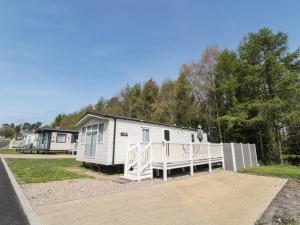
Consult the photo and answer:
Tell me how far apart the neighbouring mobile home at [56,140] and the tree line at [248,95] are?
13.5 metres

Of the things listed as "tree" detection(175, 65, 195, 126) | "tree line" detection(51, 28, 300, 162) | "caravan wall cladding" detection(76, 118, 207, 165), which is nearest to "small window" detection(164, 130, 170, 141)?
"caravan wall cladding" detection(76, 118, 207, 165)

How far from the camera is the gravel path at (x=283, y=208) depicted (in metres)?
4.10

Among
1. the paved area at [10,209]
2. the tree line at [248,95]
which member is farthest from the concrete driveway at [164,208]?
the tree line at [248,95]

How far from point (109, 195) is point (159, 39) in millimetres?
13298

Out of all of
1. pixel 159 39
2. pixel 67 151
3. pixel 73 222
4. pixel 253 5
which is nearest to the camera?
pixel 73 222

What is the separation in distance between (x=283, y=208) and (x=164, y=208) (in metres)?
3.08

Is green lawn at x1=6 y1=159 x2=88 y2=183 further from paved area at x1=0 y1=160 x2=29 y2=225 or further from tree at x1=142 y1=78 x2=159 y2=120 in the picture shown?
tree at x1=142 y1=78 x2=159 y2=120

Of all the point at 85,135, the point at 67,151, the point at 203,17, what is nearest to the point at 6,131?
the point at 67,151

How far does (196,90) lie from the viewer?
21.3 meters

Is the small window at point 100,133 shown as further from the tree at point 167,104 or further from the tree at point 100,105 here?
the tree at point 100,105

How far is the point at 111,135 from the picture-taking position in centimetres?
1038

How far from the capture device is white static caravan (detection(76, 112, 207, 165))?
34.1 ft

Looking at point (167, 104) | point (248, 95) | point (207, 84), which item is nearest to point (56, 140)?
point (167, 104)

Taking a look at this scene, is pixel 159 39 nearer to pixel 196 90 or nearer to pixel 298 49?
pixel 196 90
